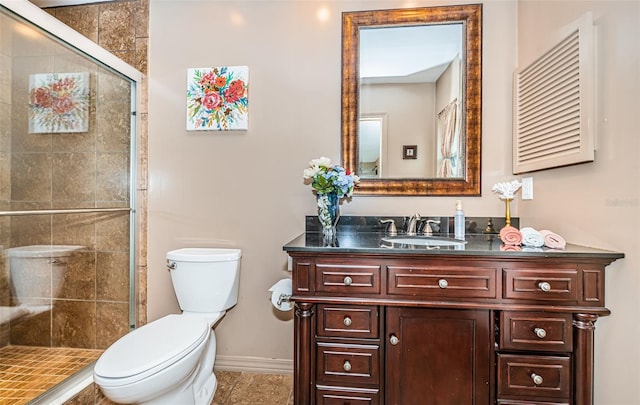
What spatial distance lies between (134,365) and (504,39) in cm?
238

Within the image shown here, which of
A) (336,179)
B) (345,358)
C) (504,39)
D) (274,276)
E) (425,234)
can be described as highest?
(504,39)

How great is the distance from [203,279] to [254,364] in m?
0.66

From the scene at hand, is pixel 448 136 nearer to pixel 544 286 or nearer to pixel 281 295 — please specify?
pixel 544 286

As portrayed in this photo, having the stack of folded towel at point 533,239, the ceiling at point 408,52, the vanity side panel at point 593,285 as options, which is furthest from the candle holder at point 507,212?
the ceiling at point 408,52

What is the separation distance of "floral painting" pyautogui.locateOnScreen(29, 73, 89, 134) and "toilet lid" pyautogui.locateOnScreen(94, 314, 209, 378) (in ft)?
4.43

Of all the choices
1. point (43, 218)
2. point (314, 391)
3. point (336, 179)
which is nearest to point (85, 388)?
point (43, 218)

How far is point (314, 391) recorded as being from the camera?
1.25 metres

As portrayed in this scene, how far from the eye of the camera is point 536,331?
115cm

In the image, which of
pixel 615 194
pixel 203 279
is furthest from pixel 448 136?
pixel 203 279

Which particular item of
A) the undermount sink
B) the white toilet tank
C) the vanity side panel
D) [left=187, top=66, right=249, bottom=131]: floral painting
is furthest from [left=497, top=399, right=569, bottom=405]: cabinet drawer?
[left=187, top=66, right=249, bottom=131]: floral painting

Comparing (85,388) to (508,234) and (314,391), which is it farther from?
(508,234)

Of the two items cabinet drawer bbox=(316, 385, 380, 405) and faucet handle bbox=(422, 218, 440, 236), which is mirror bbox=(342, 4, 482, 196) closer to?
faucet handle bbox=(422, 218, 440, 236)

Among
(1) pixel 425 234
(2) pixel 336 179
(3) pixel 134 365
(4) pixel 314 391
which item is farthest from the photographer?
(1) pixel 425 234

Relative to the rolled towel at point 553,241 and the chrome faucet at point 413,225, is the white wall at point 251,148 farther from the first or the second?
the rolled towel at point 553,241
